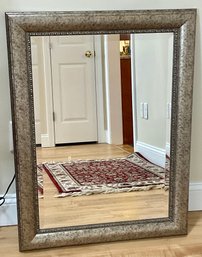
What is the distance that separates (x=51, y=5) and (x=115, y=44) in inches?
12.2

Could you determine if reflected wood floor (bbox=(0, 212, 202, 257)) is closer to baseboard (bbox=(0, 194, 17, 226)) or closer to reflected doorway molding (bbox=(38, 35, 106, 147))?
baseboard (bbox=(0, 194, 17, 226))

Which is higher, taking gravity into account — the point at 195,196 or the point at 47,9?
the point at 47,9

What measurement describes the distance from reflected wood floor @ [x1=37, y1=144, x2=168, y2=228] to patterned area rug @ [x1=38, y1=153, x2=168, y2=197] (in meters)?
0.02

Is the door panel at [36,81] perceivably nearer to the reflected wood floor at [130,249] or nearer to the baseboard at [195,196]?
the reflected wood floor at [130,249]

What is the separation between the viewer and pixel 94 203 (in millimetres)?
1724

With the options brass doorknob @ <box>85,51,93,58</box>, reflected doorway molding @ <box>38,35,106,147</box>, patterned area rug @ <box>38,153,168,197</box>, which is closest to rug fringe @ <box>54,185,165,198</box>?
patterned area rug @ <box>38,153,168,197</box>

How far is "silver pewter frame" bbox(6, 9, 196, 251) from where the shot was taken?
60.7 inches

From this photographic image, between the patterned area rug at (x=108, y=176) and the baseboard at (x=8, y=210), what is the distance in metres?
0.21

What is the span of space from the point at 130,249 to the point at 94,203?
259mm

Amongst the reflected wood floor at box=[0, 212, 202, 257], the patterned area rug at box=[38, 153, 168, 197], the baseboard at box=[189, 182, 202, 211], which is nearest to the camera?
the reflected wood floor at box=[0, 212, 202, 257]

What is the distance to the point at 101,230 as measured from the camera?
163 centimetres

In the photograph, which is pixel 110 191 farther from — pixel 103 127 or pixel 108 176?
pixel 103 127

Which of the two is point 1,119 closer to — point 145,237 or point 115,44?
point 115,44

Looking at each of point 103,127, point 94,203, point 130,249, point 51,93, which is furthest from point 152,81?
point 130,249
